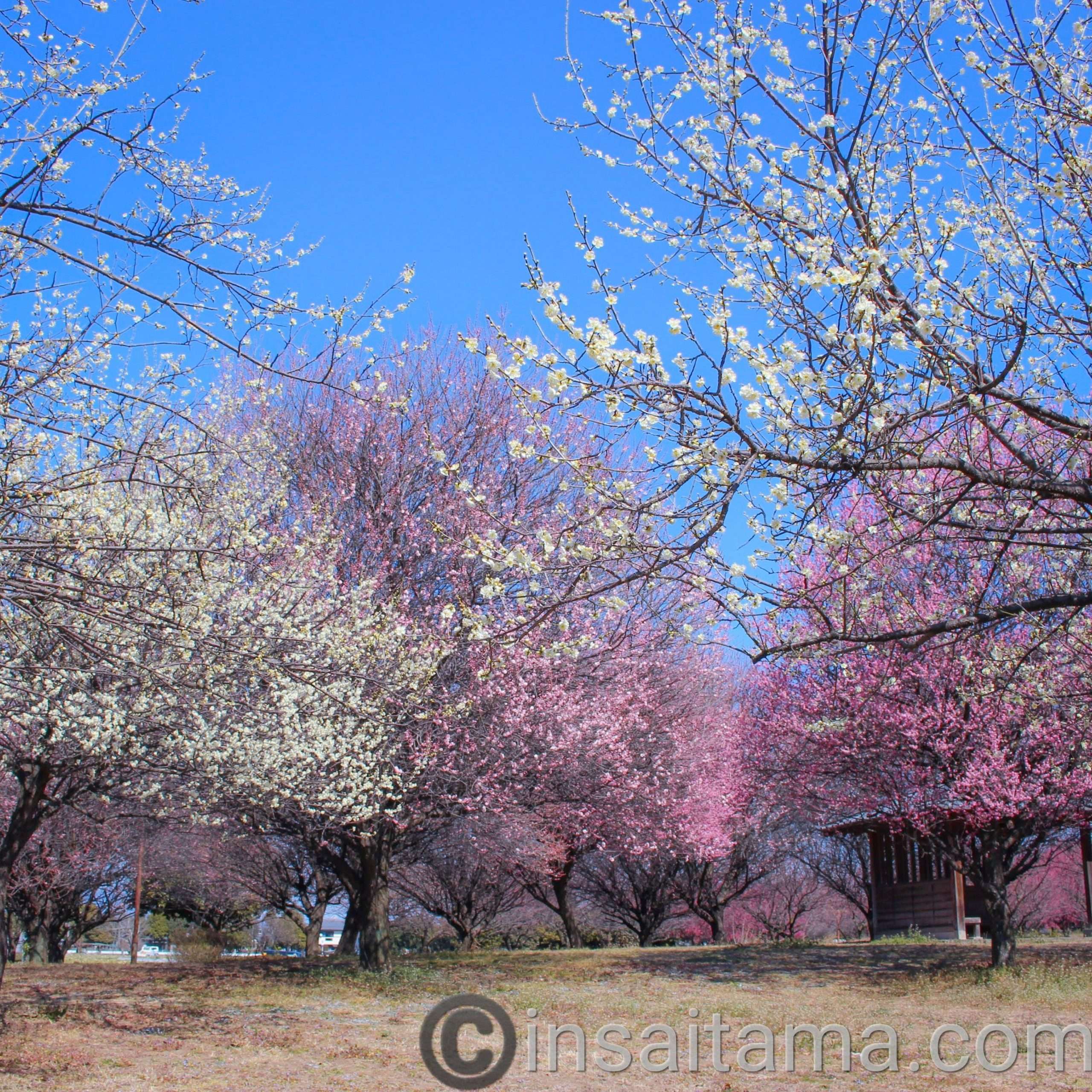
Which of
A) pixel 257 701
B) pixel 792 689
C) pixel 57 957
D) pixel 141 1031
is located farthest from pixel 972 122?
pixel 57 957

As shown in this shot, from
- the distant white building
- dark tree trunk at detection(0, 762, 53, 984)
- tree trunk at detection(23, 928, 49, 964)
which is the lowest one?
the distant white building

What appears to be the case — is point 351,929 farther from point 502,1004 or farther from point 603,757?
point 502,1004

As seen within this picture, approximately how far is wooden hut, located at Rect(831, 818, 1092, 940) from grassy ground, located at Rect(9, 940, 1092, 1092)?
240cm

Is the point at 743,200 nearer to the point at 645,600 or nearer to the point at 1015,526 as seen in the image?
the point at 1015,526

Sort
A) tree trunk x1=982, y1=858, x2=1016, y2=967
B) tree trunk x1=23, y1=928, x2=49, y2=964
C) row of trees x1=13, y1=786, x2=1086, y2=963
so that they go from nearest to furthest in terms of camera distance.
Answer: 1. tree trunk x1=982, y1=858, x2=1016, y2=967
2. row of trees x1=13, y1=786, x2=1086, y2=963
3. tree trunk x1=23, y1=928, x2=49, y2=964

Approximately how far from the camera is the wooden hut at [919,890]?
66.3ft

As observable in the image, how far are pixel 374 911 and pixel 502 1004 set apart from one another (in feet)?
12.3

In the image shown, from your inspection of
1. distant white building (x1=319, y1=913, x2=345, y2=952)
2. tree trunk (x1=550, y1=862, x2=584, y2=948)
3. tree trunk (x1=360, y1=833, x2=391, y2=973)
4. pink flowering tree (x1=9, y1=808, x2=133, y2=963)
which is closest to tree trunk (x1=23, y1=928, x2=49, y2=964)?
pink flowering tree (x1=9, y1=808, x2=133, y2=963)

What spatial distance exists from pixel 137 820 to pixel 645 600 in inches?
621

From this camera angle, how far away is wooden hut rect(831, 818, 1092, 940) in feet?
66.3

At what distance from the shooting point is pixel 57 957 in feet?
83.8

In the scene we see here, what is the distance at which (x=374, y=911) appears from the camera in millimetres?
14758

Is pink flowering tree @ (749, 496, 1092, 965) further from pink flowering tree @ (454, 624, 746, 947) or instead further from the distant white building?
the distant white building

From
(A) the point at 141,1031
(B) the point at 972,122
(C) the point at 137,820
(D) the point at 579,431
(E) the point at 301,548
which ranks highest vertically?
(D) the point at 579,431
